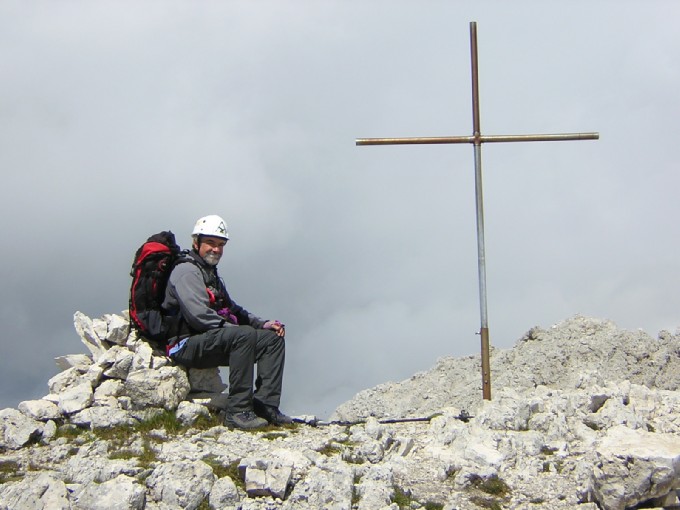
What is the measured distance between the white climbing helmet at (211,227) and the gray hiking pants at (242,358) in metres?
1.32

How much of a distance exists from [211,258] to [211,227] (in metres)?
0.44

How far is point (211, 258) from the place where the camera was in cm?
1153

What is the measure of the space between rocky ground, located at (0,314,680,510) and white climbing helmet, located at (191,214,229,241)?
1.74 metres

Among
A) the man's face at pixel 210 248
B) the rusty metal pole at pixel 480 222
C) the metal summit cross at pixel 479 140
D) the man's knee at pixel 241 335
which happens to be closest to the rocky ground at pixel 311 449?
the rusty metal pole at pixel 480 222

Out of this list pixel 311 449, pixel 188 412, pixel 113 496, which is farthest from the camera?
pixel 188 412

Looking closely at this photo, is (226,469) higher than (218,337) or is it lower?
lower

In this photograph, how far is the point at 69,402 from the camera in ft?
36.0

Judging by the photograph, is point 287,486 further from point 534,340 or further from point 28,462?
point 534,340

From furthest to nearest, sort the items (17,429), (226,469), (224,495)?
(17,429) → (226,469) → (224,495)

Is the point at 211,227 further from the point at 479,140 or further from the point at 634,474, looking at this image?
the point at 634,474

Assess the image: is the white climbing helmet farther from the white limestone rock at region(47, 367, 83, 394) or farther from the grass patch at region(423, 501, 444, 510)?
the grass patch at region(423, 501, 444, 510)

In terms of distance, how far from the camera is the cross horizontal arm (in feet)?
41.5

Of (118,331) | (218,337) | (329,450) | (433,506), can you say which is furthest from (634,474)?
(118,331)

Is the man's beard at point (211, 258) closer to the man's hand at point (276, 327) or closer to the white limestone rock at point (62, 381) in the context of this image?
the man's hand at point (276, 327)
